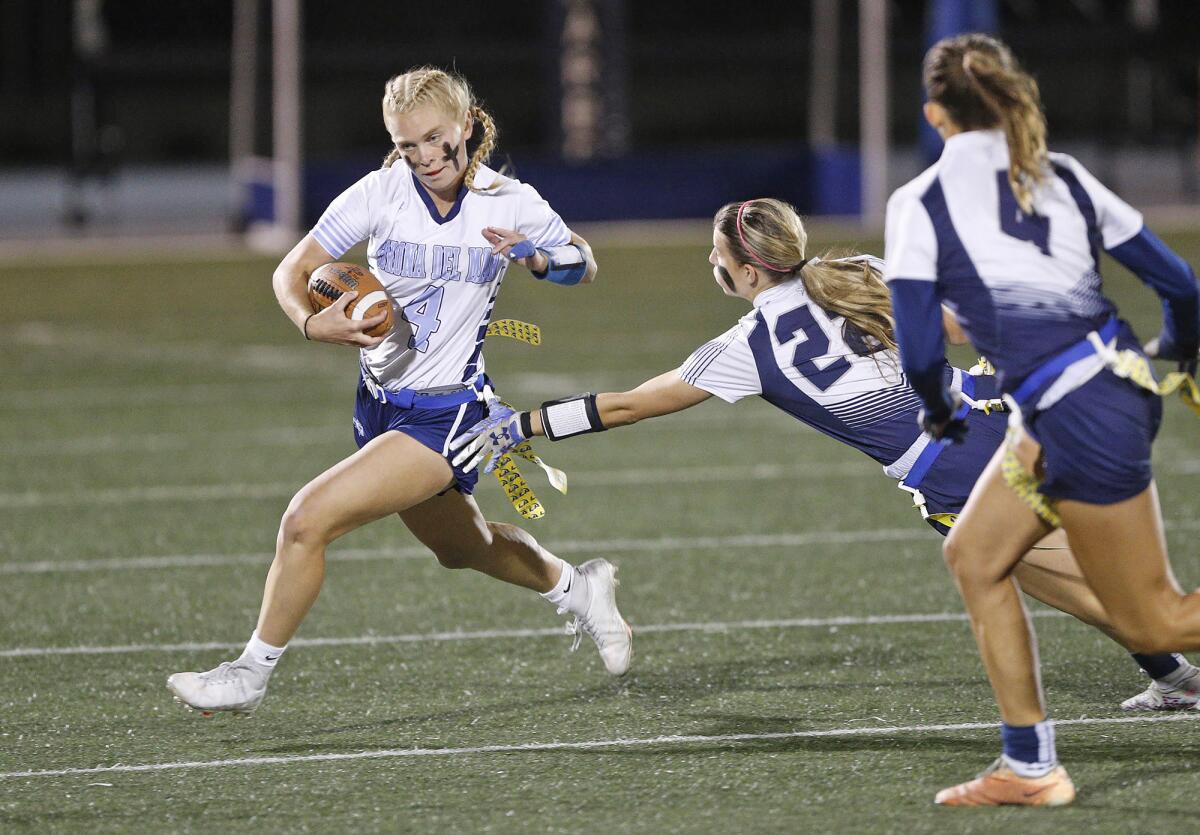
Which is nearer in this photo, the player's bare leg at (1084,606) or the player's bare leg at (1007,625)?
the player's bare leg at (1007,625)

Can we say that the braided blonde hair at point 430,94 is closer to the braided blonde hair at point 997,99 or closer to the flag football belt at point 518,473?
the flag football belt at point 518,473

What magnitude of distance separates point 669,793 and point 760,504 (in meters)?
4.07

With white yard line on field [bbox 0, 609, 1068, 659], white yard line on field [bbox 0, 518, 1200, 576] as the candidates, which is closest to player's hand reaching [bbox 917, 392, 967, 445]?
white yard line on field [bbox 0, 609, 1068, 659]

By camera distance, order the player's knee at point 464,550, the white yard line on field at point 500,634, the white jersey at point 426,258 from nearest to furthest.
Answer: the white jersey at point 426,258, the player's knee at point 464,550, the white yard line on field at point 500,634

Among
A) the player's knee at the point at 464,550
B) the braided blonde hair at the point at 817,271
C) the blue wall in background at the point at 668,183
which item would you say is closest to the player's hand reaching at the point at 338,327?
the player's knee at the point at 464,550

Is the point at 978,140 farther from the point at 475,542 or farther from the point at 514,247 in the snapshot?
the point at 475,542

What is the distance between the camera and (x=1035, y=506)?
12.4ft

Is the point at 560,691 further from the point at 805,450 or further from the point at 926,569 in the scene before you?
the point at 805,450

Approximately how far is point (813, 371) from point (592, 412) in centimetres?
59

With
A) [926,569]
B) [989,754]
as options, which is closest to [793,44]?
[926,569]

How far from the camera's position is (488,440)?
476 centimetres

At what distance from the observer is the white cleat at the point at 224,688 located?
14.8 feet

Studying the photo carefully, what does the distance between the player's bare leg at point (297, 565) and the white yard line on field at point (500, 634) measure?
120 cm

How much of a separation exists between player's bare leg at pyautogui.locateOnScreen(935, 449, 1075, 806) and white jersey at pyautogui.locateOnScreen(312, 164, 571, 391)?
5.48 feet
